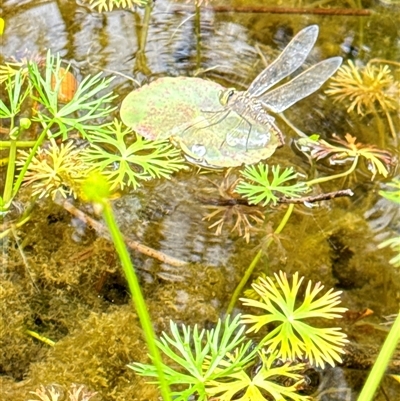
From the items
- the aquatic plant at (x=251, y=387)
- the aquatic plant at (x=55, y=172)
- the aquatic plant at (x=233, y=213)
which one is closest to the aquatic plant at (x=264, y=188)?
the aquatic plant at (x=233, y=213)

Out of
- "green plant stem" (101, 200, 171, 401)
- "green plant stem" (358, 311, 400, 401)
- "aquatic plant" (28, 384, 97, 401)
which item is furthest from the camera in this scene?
"aquatic plant" (28, 384, 97, 401)

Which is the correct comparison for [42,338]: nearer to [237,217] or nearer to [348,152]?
[237,217]

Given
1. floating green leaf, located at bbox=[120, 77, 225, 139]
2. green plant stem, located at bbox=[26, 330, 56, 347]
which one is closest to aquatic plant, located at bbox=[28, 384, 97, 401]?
green plant stem, located at bbox=[26, 330, 56, 347]

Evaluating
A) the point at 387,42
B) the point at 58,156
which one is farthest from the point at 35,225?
the point at 387,42

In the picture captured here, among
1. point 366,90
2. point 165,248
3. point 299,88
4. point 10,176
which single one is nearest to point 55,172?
point 10,176

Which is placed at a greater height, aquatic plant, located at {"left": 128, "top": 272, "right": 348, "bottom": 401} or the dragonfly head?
the dragonfly head

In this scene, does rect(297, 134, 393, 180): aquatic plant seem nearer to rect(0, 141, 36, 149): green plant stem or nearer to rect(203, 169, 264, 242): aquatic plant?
rect(203, 169, 264, 242): aquatic plant

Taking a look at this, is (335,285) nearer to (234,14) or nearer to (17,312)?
(17,312)

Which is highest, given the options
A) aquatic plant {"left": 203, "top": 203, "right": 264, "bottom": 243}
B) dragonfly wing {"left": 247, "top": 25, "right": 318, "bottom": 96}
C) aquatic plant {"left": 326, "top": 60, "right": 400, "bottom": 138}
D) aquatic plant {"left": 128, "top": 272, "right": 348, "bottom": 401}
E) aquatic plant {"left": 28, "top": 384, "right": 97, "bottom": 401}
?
dragonfly wing {"left": 247, "top": 25, "right": 318, "bottom": 96}

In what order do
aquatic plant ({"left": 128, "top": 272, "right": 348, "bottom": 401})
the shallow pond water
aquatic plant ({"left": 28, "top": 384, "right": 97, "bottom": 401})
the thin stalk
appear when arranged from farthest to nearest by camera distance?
the thin stalk
the shallow pond water
aquatic plant ({"left": 28, "top": 384, "right": 97, "bottom": 401})
aquatic plant ({"left": 128, "top": 272, "right": 348, "bottom": 401})

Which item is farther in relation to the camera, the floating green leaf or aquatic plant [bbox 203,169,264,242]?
the floating green leaf
